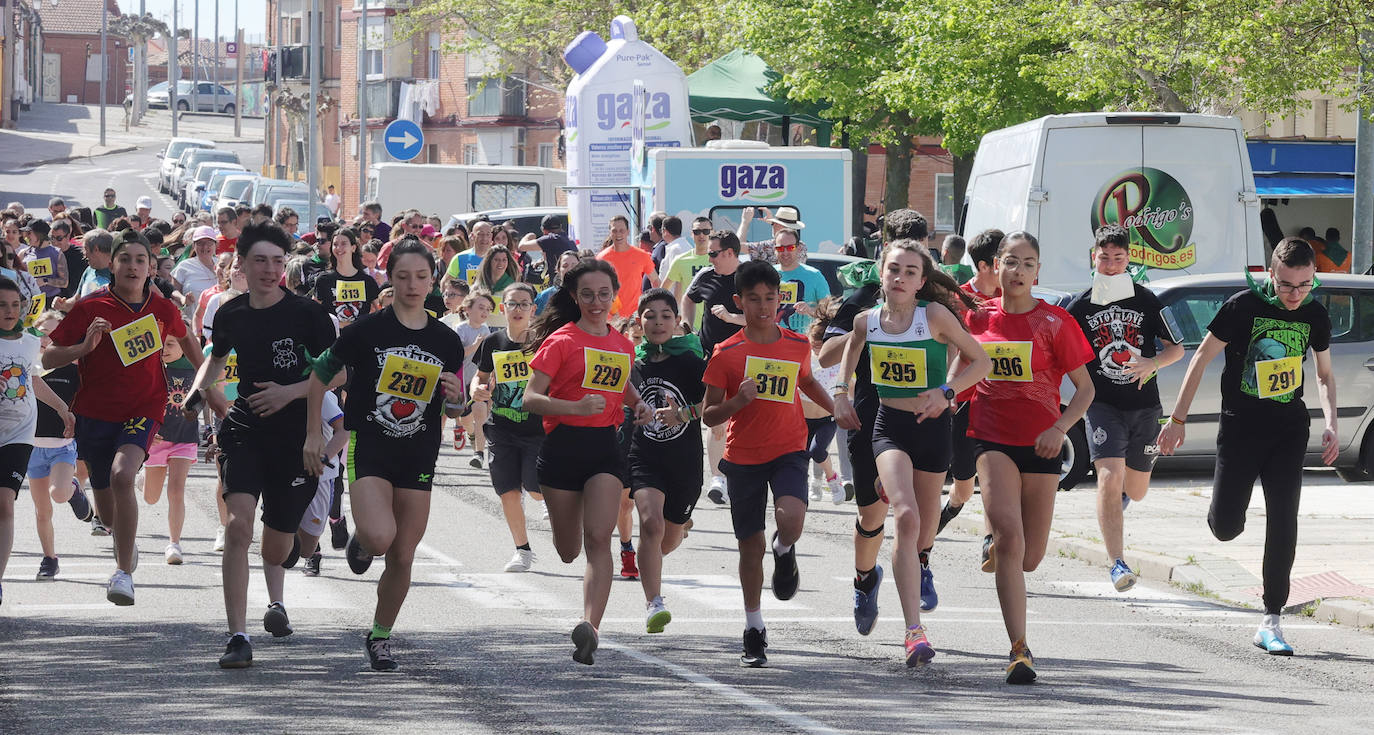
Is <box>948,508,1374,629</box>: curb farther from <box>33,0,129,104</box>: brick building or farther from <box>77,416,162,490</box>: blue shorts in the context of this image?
<box>33,0,129,104</box>: brick building

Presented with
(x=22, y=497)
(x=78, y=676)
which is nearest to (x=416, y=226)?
(x=22, y=497)

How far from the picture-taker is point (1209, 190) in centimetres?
1806

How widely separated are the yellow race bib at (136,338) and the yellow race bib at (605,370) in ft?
8.35

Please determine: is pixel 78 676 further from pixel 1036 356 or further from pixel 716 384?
pixel 1036 356

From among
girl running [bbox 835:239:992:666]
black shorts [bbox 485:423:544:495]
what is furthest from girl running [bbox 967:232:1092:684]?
black shorts [bbox 485:423:544:495]

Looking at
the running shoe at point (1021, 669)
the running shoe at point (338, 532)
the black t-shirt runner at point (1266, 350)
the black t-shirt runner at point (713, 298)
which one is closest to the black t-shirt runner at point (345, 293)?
the black t-shirt runner at point (713, 298)

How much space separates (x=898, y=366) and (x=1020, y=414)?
0.57m

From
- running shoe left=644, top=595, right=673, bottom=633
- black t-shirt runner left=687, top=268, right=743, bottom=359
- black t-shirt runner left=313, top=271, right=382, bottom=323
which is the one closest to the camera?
running shoe left=644, top=595, right=673, bottom=633

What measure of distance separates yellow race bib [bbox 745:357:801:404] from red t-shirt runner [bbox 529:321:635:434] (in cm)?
56

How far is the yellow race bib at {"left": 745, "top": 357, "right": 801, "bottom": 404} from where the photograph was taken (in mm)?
8680

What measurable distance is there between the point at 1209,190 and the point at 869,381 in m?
9.93

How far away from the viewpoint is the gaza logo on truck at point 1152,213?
17.9 metres

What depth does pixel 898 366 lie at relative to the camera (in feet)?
28.4

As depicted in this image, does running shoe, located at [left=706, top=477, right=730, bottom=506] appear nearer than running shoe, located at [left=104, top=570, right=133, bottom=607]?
No
